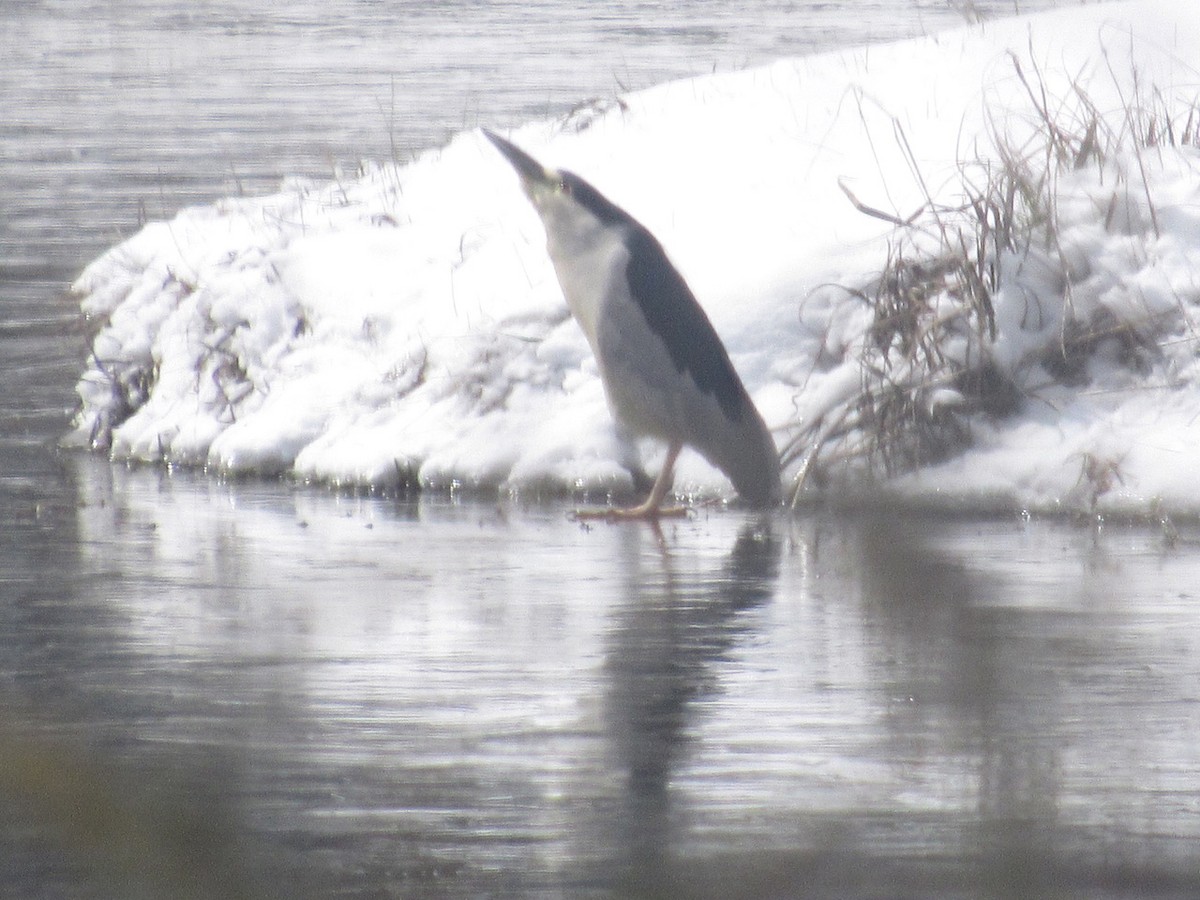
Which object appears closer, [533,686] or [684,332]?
[533,686]

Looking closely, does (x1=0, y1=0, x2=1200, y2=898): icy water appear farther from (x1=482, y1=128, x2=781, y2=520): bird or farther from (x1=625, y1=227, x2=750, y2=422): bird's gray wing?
(x1=625, y1=227, x2=750, y2=422): bird's gray wing

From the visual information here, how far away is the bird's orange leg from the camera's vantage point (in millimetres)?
7062

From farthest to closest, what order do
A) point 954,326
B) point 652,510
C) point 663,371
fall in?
point 954,326 → point 663,371 → point 652,510

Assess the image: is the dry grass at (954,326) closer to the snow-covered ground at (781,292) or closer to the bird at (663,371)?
the snow-covered ground at (781,292)

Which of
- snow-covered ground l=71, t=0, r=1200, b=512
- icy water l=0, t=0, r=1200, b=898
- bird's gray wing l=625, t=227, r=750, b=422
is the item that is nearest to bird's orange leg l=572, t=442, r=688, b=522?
icy water l=0, t=0, r=1200, b=898

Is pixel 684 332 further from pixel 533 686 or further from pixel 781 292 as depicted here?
pixel 533 686

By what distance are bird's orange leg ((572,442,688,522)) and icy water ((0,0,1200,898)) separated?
4.7 inches

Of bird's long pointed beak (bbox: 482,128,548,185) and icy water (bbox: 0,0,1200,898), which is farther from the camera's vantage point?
bird's long pointed beak (bbox: 482,128,548,185)

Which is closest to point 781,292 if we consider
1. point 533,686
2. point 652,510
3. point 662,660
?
point 652,510

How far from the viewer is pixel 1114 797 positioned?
140 inches

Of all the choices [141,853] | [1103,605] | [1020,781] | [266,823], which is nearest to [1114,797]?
[1020,781]

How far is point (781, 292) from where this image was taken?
8430 mm

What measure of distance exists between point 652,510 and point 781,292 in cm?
175

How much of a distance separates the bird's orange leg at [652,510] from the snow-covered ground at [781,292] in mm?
486
